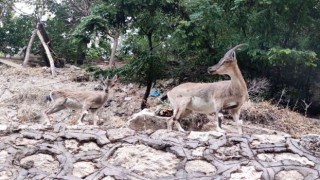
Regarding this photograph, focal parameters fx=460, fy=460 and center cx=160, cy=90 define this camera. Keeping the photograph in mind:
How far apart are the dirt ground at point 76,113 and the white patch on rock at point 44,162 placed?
3.81 ft

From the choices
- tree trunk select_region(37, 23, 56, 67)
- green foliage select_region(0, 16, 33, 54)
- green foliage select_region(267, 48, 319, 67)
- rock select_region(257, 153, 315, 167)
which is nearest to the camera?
rock select_region(257, 153, 315, 167)

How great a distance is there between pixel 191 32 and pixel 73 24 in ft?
29.6

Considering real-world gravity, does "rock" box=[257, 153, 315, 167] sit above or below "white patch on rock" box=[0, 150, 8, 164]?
above

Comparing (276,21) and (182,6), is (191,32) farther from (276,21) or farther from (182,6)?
(276,21)

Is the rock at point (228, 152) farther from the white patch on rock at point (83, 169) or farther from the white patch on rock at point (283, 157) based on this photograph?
the white patch on rock at point (83, 169)

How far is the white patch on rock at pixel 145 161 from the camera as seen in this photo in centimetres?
632

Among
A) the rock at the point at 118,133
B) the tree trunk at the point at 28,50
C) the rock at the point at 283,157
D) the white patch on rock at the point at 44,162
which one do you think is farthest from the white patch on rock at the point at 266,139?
the tree trunk at the point at 28,50

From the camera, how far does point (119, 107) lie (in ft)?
43.0

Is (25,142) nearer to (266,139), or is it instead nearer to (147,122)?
(147,122)

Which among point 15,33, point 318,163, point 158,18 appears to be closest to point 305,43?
point 158,18

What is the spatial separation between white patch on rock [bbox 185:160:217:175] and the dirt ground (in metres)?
2.54

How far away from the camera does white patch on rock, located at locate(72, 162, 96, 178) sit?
247 inches

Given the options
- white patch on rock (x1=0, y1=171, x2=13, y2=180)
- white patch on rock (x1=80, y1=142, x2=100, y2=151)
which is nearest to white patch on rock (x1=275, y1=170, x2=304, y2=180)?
white patch on rock (x1=80, y1=142, x2=100, y2=151)

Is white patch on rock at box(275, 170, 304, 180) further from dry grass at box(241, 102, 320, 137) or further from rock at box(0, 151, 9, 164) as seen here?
dry grass at box(241, 102, 320, 137)
